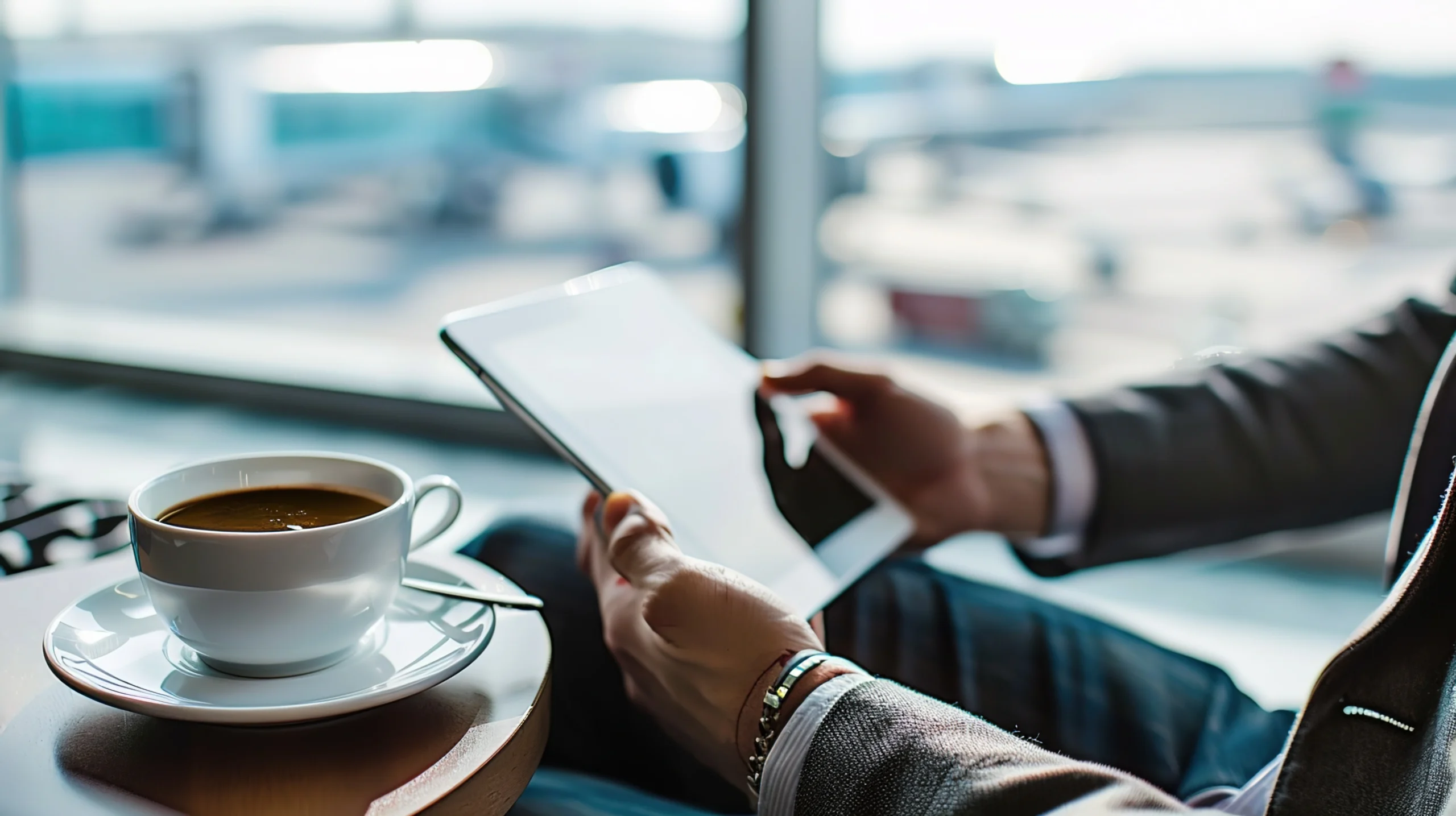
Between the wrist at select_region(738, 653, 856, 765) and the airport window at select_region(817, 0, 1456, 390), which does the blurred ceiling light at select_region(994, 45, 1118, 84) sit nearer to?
the airport window at select_region(817, 0, 1456, 390)

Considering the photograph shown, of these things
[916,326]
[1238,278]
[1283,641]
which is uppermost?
[1238,278]

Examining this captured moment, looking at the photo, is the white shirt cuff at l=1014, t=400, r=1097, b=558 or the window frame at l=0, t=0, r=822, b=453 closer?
the white shirt cuff at l=1014, t=400, r=1097, b=558

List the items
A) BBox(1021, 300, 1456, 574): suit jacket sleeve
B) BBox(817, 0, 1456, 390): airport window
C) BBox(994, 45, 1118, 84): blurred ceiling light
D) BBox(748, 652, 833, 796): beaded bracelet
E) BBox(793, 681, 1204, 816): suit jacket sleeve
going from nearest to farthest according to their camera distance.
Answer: BBox(793, 681, 1204, 816): suit jacket sleeve
BBox(748, 652, 833, 796): beaded bracelet
BBox(1021, 300, 1456, 574): suit jacket sleeve
BBox(817, 0, 1456, 390): airport window
BBox(994, 45, 1118, 84): blurred ceiling light

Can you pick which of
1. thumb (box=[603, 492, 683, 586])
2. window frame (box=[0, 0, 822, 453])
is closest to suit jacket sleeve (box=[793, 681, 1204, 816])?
thumb (box=[603, 492, 683, 586])

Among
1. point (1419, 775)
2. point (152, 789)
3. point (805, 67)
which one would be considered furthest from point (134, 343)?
point (1419, 775)

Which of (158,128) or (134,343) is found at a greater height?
(158,128)

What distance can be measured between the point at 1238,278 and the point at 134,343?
2.38m

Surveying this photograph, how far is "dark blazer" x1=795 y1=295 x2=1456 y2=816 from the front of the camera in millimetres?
475

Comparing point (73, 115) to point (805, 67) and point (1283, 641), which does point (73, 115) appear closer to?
point (805, 67)

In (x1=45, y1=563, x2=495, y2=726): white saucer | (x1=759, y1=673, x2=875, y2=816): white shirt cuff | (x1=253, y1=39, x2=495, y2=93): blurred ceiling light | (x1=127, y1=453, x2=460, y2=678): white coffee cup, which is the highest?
(x1=253, y1=39, x2=495, y2=93): blurred ceiling light

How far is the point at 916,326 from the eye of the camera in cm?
191

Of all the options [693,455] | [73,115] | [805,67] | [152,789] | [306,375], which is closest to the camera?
[152,789]

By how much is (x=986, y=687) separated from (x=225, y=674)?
0.49m

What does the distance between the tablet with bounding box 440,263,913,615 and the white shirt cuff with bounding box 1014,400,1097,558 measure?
0.15m
